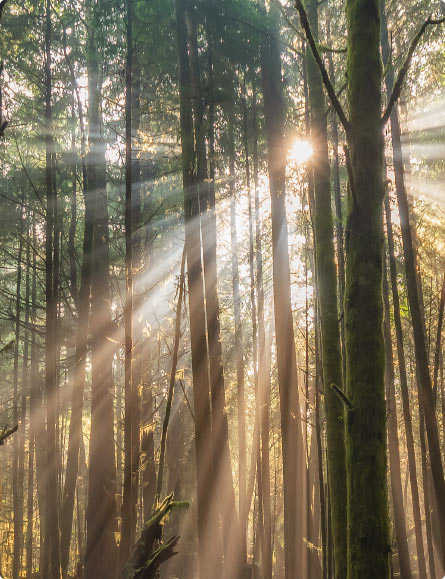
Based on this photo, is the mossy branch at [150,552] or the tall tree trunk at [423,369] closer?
the mossy branch at [150,552]

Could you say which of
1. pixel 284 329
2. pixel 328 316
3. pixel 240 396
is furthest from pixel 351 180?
pixel 240 396

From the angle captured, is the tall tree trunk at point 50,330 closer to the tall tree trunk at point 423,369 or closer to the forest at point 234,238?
the forest at point 234,238

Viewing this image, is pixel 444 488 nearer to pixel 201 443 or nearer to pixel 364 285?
pixel 201 443

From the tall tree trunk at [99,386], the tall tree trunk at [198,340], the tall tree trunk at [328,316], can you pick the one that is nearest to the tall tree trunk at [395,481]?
the tall tree trunk at [198,340]

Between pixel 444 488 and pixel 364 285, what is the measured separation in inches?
144

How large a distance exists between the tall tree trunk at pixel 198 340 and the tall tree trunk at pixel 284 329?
3.63ft

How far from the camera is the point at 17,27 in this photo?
6727mm

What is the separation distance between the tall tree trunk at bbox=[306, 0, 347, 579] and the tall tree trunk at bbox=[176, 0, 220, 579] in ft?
6.27

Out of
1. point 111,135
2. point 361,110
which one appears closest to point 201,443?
point 361,110

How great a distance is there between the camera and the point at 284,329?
6902 millimetres

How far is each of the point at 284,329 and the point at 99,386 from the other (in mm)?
4070

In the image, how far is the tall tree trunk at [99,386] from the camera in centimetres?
796

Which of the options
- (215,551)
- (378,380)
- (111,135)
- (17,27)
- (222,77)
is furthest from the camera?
(111,135)

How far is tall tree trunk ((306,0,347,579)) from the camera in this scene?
2.82 metres
